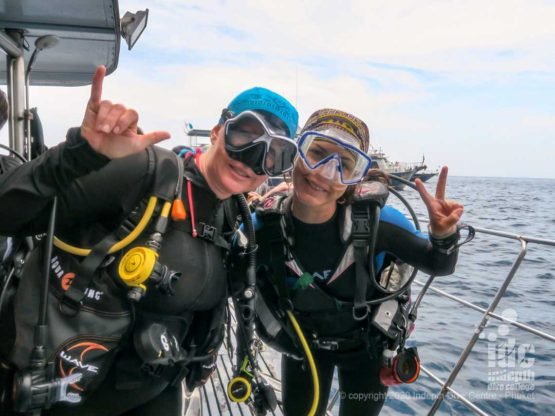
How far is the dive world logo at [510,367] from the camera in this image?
3.54 meters

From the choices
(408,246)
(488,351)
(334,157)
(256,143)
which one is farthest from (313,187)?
(488,351)

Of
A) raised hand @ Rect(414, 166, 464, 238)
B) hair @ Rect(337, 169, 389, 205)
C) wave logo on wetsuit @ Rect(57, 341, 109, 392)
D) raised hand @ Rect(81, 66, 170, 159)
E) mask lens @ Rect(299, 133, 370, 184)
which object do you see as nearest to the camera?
raised hand @ Rect(81, 66, 170, 159)

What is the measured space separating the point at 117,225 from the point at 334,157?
1030mm

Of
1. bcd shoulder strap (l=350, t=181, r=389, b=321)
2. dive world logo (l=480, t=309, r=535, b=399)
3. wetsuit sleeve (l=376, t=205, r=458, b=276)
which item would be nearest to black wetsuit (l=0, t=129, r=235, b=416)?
bcd shoulder strap (l=350, t=181, r=389, b=321)

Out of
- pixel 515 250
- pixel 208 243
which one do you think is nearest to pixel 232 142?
pixel 208 243

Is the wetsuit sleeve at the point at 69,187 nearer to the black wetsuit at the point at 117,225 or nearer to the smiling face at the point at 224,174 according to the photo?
the black wetsuit at the point at 117,225

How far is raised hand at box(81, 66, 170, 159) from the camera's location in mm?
1117

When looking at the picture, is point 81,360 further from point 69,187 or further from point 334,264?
point 334,264

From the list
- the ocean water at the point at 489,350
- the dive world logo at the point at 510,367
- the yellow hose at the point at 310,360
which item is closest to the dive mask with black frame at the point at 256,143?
the yellow hose at the point at 310,360

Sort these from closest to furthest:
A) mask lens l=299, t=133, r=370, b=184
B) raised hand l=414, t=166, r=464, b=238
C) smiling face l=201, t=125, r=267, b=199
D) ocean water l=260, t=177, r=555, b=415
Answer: smiling face l=201, t=125, r=267, b=199
raised hand l=414, t=166, r=464, b=238
mask lens l=299, t=133, r=370, b=184
ocean water l=260, t=177, r=555, b=415

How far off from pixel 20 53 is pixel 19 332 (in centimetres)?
222

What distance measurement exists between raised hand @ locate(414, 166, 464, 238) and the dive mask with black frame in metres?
0.68

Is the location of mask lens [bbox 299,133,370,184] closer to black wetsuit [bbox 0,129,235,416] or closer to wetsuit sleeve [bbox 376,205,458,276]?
wetsuit sleeve [bbox 376,205,458,276]

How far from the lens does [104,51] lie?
3057mm
